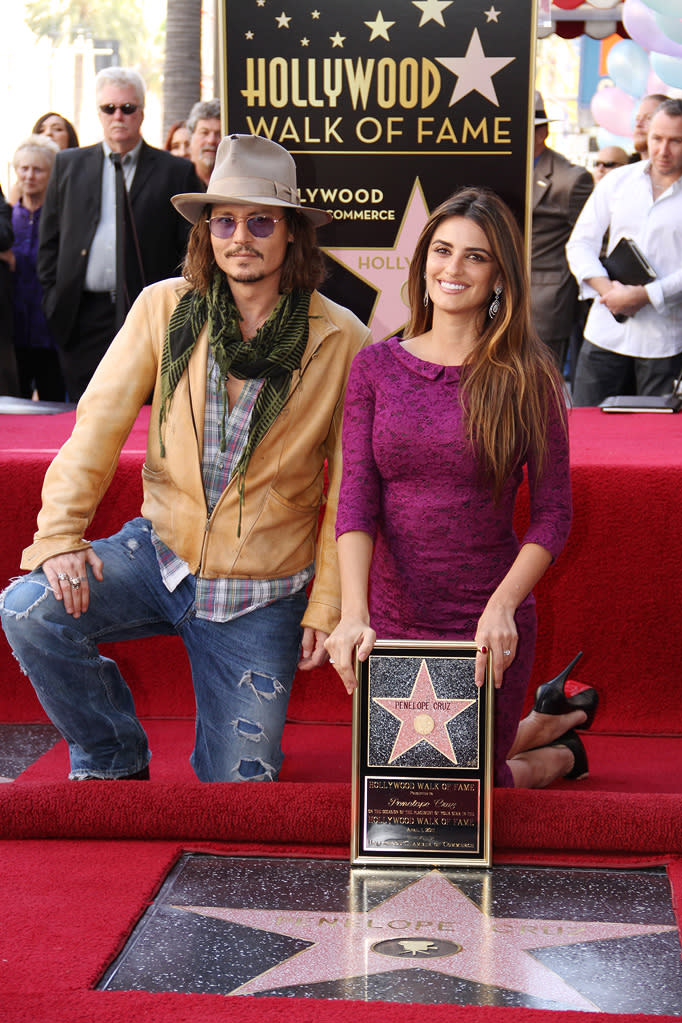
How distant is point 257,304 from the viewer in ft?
7.60

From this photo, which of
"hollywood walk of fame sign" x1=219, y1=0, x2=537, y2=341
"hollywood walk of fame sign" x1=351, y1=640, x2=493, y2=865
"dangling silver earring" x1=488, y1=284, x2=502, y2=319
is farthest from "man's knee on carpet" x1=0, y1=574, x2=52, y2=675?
"hollywood walk of fame sign" x1=219, y1=0, x2=537, y2=341

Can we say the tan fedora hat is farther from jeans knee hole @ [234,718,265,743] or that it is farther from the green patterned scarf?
jeans knee hole @ [234,718,265,743]

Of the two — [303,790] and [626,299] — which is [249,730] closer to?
[303,790]

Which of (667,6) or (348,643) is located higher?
(667,6)

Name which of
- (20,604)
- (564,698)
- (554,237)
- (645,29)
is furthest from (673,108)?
(20,604)

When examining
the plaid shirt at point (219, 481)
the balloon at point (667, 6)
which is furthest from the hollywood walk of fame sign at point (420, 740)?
the balloon at point (667, 6)

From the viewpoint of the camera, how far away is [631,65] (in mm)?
7926

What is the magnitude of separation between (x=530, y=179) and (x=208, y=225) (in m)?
1.00

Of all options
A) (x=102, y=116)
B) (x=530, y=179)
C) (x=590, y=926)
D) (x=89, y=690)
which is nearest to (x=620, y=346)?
(x=530, y=179)

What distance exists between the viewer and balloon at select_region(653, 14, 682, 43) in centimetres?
542

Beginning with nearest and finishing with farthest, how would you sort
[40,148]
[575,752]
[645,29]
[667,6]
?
[575,752] < [40,148] < [667,6] < [645,29]

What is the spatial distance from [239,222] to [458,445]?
1.91 feet

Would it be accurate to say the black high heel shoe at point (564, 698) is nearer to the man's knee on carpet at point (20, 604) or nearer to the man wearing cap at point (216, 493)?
the man wearing cap at point (216, 493)

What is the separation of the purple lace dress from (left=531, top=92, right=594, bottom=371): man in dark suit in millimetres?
2960
